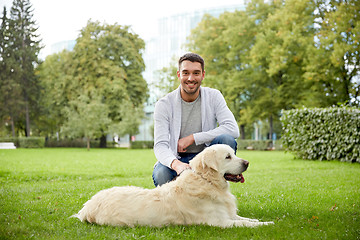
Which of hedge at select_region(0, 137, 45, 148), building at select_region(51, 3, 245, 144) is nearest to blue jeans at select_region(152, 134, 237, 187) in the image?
hedge at select_region(0, 137, 45, 148)

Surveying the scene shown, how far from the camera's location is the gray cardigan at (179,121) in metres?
5.20

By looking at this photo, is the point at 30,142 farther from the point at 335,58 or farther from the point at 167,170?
the point at 167,170

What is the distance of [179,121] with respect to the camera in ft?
17.7

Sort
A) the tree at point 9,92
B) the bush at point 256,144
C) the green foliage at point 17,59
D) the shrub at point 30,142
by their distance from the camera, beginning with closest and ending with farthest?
the green foliage at point 17,59
the tree at point 9,92
the bush at point 256,144
the shrub at point 30,142

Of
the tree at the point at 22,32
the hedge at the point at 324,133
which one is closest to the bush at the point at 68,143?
the tree at the point at 22,32

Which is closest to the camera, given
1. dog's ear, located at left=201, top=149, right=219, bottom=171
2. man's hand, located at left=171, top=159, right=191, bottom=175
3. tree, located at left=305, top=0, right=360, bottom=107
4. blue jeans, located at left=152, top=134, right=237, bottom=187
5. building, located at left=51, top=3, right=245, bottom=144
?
dog's ear, located at left=201, top=149, right=219, bottom=171

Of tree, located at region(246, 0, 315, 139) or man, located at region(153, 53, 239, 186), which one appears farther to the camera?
tree, located at region(246, 0, 315, 139)

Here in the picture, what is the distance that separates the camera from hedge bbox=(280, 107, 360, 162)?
14.0 m

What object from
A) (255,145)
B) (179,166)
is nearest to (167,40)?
(255,145)

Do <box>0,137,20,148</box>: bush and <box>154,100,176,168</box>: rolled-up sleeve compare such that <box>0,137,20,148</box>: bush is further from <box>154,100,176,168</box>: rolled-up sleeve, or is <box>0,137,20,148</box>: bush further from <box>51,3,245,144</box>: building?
<box>51,3,245,144</box>: building

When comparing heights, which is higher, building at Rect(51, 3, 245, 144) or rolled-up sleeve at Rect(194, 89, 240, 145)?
building at Rect(51, 3, 245, 144)

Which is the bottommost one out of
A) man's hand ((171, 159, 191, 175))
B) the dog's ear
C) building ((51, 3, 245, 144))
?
man's hand ((171, 159, 191, 175))

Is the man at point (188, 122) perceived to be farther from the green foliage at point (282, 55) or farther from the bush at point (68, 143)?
the bush at point (68, 143)

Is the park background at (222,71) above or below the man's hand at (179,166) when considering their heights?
above
